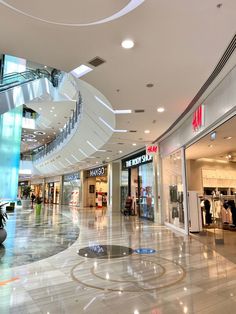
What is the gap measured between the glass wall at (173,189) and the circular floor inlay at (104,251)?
11.9ft

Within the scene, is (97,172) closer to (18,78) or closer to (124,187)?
(124,187)

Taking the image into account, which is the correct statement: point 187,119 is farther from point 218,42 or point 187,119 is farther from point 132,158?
point 132,158

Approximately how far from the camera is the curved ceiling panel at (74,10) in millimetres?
2840

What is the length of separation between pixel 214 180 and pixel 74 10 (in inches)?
442

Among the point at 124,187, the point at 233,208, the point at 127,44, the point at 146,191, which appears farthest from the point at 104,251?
the point at 124,187

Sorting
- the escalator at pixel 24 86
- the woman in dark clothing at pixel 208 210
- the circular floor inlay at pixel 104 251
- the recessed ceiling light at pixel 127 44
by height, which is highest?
the escalator at pixel 24 86

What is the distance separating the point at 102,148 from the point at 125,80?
7929 mm

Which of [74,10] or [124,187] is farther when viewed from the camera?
[124,187]

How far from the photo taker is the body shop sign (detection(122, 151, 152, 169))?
42.3 ft

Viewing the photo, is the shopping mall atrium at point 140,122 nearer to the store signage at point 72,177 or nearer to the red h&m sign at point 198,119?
the red h&m sign at point 198,119

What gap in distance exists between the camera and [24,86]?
11766mm

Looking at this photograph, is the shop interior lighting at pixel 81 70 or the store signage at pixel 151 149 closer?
the shop interior lighting at pixel 81 70

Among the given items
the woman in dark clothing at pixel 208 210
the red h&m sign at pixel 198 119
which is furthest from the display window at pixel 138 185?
the red h&m sign at pixel 198 119

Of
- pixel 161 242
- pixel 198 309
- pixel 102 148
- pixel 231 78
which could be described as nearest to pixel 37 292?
pixel 198 309
